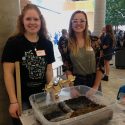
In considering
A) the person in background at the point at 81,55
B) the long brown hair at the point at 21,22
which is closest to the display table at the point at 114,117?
the long brown hair at the point at 21,22

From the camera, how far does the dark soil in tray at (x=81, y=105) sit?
1101 millimetres

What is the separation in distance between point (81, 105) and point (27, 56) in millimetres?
540

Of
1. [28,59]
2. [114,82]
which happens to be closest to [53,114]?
[28,59]

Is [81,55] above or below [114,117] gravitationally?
above

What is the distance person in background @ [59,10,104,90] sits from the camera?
1999 millimetres

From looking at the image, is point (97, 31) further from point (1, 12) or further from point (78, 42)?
point (1, 12)

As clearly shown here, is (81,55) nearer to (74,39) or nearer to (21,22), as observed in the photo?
(74,39)

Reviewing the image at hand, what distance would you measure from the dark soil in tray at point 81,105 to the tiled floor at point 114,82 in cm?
287

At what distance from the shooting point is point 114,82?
5352 mm

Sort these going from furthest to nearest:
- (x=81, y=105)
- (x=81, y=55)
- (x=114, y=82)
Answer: (x=114, y=82), (x=81, y=55), (x=81, y=105)

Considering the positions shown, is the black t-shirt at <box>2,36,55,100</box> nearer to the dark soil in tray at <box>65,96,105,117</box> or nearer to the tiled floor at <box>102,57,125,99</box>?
the dark soil in tray at <box>65,96,105,117</box>

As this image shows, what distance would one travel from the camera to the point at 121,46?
726cm

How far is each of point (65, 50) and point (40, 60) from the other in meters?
0.57

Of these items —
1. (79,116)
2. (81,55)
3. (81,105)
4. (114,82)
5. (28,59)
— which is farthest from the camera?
(114,82)
